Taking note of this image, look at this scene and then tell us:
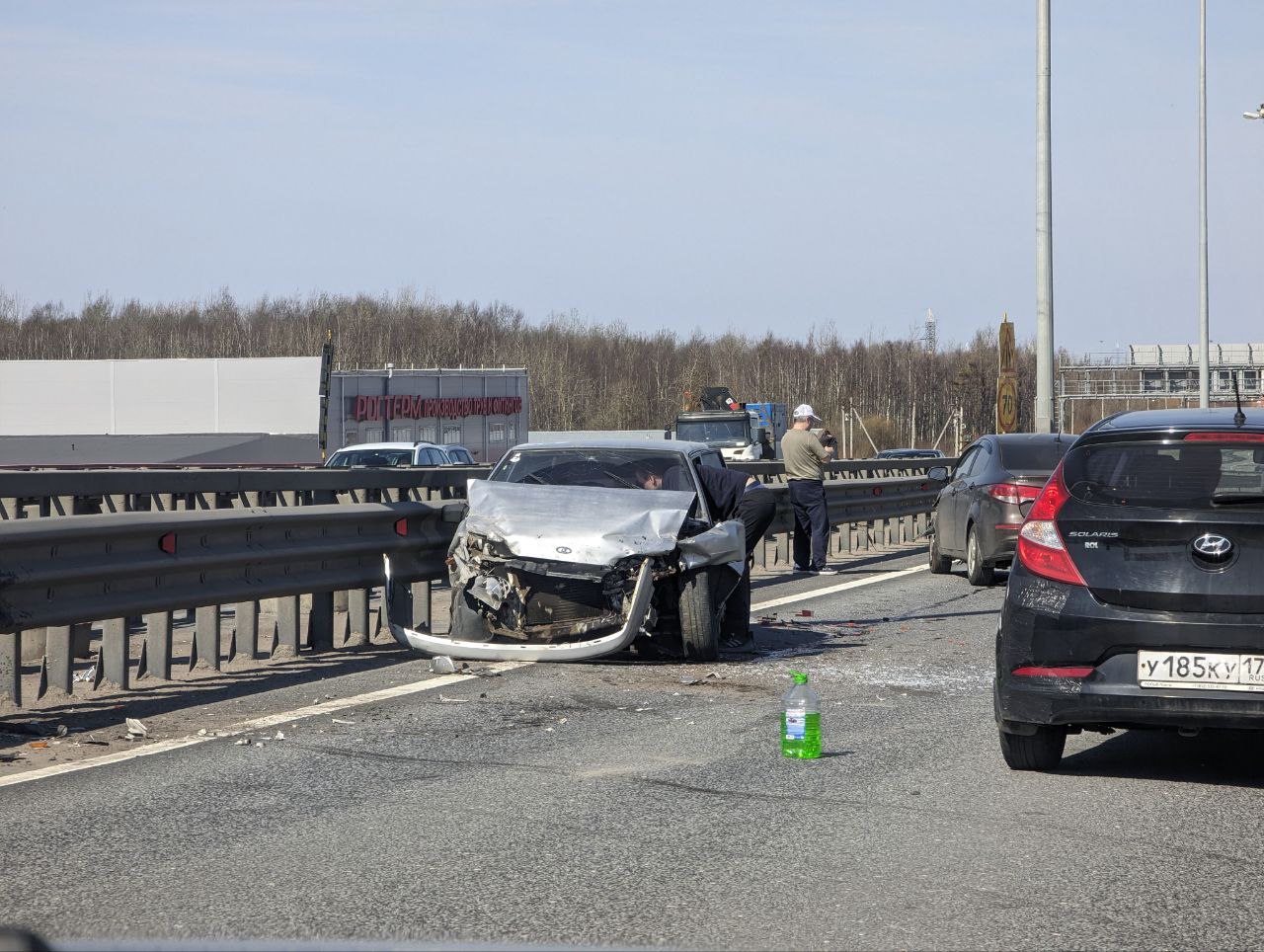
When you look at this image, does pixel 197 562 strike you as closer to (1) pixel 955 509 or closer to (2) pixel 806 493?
(1) pixel 955 509

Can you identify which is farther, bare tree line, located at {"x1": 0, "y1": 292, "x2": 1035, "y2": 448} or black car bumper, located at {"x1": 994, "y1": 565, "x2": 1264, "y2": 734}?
bare tree line, located at {"x1": 0, "y1": 292, "x2": 1035, "y2": 448}

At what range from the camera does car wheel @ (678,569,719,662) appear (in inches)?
359

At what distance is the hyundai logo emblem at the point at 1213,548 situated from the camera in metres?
5.77

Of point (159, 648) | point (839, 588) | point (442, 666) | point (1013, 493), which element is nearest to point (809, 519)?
point (839, 588)

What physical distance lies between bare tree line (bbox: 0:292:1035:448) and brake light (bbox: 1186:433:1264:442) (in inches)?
3861

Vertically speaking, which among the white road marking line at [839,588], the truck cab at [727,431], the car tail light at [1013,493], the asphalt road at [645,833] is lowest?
the white road marking line at [839,588]

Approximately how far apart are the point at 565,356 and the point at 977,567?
103m

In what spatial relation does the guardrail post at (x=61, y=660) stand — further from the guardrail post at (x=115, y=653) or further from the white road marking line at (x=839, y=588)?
the white road marking line at (x=839, y=588)

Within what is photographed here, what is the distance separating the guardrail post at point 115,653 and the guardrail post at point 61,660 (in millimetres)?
Answer: 212

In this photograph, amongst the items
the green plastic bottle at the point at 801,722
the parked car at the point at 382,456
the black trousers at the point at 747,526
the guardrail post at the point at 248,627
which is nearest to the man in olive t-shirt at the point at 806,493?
the black trousers at the point at 747,526

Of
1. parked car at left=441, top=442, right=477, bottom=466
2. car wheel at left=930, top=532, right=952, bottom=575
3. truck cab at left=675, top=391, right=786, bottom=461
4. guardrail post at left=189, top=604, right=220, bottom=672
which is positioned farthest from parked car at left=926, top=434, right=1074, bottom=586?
truck cab at left=675, top=391, right=786, bottom=461

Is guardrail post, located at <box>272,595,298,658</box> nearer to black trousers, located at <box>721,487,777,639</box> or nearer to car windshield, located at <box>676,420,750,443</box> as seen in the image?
black trousers, located at <box>721,487,777,639</box>

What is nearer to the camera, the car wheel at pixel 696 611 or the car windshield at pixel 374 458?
the car wheel at pixel 696 611

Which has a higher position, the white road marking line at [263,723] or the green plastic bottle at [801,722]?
the green plastic bottle at [801,722]
